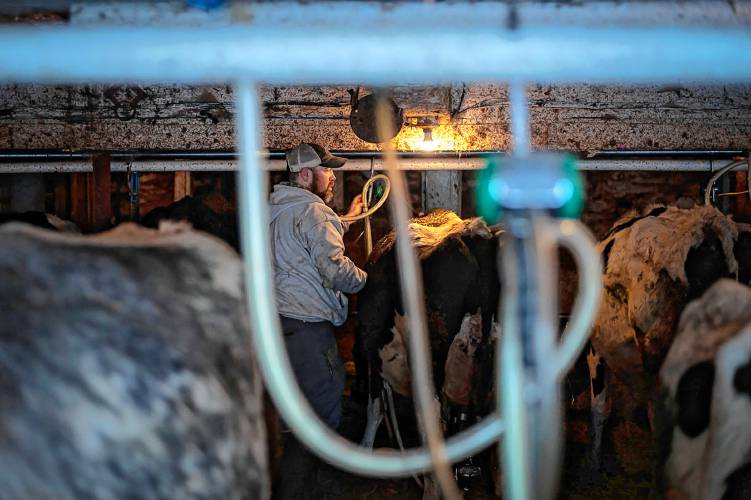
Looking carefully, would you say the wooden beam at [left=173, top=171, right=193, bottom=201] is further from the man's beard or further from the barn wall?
the man's beard

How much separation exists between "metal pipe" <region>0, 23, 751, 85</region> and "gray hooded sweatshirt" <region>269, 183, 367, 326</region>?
2.62 metres

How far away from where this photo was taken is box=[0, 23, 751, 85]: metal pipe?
132cm

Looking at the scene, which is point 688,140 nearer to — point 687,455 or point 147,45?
point 687,455

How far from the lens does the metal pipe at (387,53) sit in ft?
4.33

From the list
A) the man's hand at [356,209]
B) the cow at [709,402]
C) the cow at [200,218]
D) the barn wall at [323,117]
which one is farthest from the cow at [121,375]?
the barn wall at [323,117]

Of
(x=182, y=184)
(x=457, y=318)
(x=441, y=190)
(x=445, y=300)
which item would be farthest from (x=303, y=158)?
(x=182, y=184)

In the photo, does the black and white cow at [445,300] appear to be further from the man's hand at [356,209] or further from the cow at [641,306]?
the cow at [641,306]

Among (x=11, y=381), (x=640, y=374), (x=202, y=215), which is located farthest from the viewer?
(x=202, y=215)

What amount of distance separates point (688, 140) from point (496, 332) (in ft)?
6.83

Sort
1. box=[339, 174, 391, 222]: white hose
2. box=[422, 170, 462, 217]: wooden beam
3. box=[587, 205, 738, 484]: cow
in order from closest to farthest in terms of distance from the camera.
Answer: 1. box=[587, 205, 738, 484]: cow
2. box=[339, 174, 391, 222]: white hose
3. box=[422, 170, 462, 217]: wooden beam

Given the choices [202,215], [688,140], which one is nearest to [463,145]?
[688,140]

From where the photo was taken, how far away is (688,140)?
4809 millimetres

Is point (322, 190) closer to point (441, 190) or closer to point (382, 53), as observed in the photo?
point (441, 190)

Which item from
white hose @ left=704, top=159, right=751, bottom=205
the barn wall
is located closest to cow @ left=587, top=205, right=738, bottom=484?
white hose @ left=704, top=159, right=751, bottom=205
